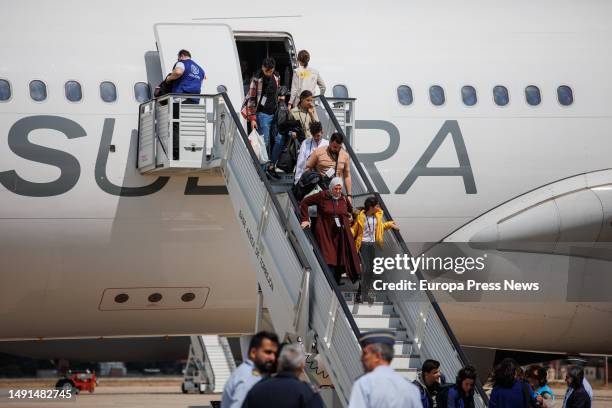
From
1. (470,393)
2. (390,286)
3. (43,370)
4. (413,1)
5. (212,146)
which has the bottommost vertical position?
(470,393)

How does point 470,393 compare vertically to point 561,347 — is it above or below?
below

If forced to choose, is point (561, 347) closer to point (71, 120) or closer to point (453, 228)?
point (453, 228)

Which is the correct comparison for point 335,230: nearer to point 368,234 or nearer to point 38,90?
point 368,234

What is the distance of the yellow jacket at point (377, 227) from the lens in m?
12.6

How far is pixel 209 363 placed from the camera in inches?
1459

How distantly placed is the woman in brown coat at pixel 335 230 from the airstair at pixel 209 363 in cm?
2386

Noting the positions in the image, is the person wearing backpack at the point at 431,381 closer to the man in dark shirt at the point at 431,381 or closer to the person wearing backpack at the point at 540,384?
the man in dark shirt at the point at 431,381

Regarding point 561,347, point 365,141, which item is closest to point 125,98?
point 365,141

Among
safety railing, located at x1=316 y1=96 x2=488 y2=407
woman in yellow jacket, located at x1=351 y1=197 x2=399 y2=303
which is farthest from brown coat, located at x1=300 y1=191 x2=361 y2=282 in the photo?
safety railing, located at x1=316 y1=96 x2=488 y2=407

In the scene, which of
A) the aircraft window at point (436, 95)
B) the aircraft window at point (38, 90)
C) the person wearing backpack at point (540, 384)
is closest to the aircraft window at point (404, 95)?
the aircraft window at point (436, 95)

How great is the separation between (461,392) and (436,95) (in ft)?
19.3

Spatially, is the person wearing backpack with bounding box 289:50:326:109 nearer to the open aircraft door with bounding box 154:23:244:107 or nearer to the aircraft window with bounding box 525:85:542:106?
the open aircraft door with bounding box 154:23:244:107

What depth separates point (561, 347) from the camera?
17.1 meters

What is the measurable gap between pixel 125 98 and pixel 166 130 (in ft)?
3.32
